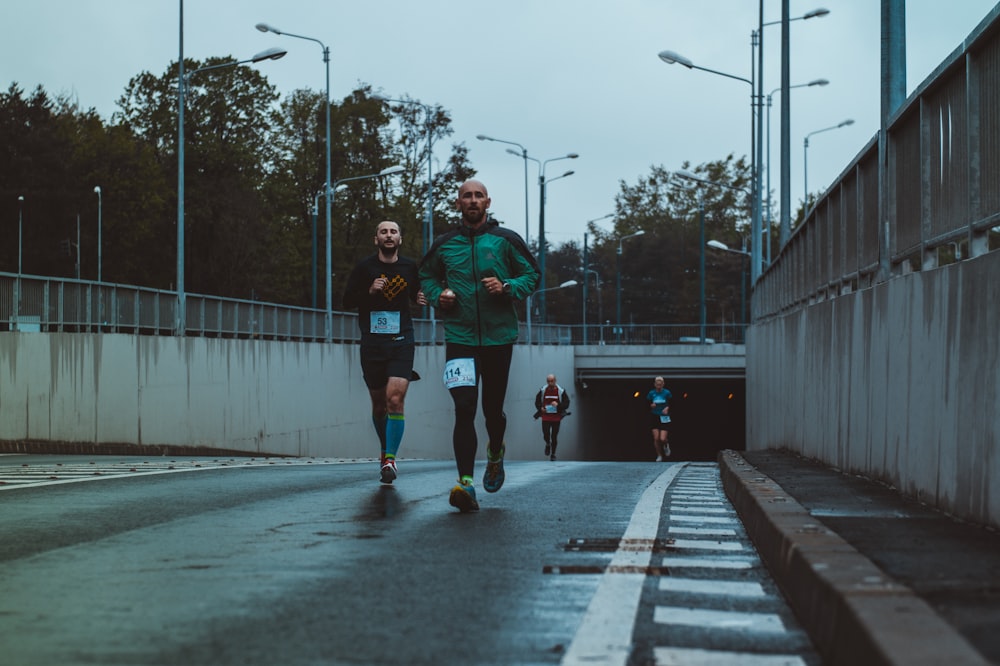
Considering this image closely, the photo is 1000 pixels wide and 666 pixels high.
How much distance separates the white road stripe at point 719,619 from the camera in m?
5.20

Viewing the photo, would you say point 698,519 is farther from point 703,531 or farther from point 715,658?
point 715,658

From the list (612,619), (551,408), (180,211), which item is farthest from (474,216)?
(551,408)

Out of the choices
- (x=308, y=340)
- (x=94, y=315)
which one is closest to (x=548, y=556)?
(x=94, y=315)

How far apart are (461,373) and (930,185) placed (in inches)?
128

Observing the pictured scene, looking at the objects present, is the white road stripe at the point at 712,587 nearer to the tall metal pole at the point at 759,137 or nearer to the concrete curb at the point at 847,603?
the concrete curb at the point at 847,603

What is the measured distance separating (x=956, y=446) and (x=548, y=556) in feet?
7.75

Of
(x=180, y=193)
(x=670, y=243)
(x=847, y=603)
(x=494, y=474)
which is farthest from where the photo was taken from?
(x=670, y=243)

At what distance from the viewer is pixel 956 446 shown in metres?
8.02

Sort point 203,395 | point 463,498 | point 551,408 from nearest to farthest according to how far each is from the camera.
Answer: point 463,498, point 203,395, point 551,408

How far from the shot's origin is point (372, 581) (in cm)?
604

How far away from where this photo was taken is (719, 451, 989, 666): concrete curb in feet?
12.9

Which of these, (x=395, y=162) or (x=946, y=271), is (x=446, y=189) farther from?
(x=946, y=271)

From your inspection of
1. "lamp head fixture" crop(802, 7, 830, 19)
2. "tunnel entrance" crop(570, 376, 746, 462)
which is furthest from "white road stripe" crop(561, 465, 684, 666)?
"tunnel entrance" crop(570, 376, 746, 462)

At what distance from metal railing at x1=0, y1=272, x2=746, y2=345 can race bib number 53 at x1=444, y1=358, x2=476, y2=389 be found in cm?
1467
